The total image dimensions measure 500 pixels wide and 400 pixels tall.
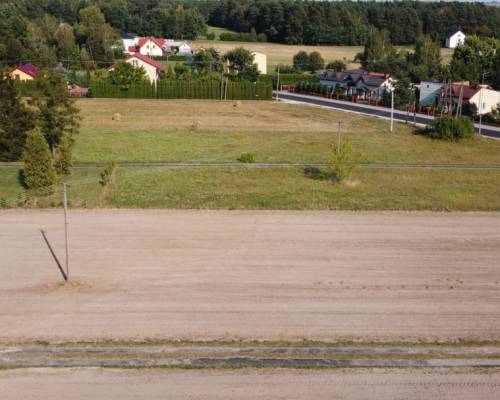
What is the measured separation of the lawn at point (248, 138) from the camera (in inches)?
1483

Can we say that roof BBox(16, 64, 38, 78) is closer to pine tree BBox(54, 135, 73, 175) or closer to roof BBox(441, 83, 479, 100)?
pine tree BBox(54, 135, 73, 175)

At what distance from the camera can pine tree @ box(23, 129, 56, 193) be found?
2970cm

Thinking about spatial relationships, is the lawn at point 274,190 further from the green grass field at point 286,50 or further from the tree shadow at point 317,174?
the green grass field at point 286,50

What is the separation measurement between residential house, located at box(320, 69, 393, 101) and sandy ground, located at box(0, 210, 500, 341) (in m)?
38.1

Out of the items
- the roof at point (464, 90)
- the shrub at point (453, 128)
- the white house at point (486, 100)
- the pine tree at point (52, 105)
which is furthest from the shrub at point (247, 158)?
the roof at point (464, 90)

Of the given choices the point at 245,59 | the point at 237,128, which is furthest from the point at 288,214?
the point at 245,59

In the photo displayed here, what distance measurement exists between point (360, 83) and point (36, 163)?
43914 millimetres

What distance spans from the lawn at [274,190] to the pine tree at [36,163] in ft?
2.98

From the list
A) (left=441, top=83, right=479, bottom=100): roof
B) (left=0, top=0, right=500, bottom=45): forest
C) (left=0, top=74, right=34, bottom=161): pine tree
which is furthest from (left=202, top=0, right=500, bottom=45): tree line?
(left=0, top=74, right=34, bottom=161): pine tree

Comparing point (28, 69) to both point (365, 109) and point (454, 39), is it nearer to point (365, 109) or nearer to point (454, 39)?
point (365, 109)

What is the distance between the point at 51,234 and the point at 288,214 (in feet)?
30.8

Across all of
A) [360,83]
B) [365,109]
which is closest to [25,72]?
[360,83]

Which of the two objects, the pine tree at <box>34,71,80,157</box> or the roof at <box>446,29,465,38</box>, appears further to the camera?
the roof at <box>446,29,465,38</box>

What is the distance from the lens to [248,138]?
141 feet
